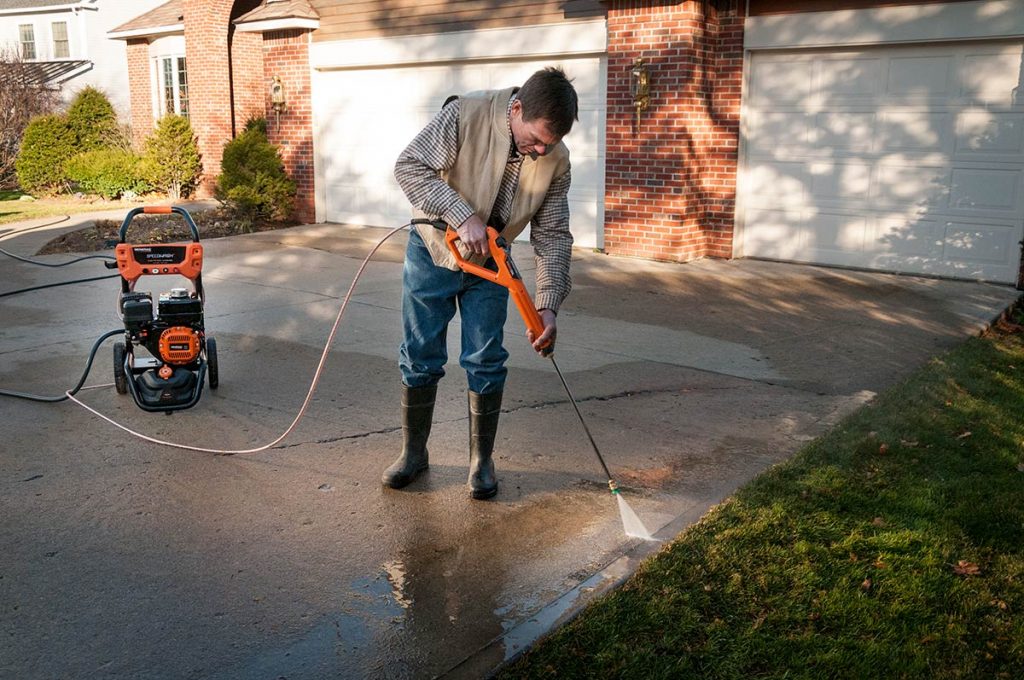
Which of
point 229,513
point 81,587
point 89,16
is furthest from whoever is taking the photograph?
point 89,16

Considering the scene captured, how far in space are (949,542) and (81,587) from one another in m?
3.31

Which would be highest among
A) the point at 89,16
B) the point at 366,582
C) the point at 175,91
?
the point at 89,16

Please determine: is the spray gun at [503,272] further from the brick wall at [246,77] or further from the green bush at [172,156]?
the green bush at [172,156]

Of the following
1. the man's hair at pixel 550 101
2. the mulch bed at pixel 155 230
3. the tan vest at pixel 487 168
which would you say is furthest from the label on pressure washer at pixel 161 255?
the mulch bed at pixel 155 230

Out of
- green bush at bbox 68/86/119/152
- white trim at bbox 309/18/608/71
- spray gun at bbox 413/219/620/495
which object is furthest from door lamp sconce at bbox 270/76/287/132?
spray gun at bbox 413/219/620/495

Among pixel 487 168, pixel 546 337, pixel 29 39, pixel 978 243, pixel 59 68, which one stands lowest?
pixel 978 243

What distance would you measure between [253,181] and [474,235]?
36.9ft

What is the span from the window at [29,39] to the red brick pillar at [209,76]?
1627 cm

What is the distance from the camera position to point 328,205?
1516cm

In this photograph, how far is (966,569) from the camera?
380cm

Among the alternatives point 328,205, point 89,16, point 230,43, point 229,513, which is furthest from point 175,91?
→ point 229,513

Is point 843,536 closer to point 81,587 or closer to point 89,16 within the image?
point 81,587

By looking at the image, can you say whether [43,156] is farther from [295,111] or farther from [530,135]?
[530,135]

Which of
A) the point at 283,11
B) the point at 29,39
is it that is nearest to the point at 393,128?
the point at 283,11
